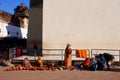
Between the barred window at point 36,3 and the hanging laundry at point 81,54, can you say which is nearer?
the hanging laundry at point 81,54

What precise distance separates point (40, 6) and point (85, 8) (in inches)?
179

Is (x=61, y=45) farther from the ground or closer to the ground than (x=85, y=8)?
closer to the ground

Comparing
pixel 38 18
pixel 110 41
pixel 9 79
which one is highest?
pixel 38 18

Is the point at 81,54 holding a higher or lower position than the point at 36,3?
lower

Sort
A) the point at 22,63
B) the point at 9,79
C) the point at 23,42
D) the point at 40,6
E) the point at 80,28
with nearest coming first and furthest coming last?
the point at 9,79 < the point at 22,63 < the point at 80,28 < the point at 40,6 < the point at 23,42

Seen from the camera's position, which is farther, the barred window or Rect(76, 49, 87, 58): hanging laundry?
the barred window

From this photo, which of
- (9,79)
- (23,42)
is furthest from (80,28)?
(23,42)

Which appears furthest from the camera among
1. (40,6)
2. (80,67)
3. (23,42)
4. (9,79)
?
(23,42)

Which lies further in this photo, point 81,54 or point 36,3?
point 36,3

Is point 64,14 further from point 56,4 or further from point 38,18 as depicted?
point 38,18

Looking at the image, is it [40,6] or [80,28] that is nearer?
[80,28]

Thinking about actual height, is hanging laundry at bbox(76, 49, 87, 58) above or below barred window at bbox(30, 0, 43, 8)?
below

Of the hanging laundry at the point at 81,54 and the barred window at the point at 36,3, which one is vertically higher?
the barred window at the point at 36,3

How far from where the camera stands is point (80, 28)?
25.2 meters
